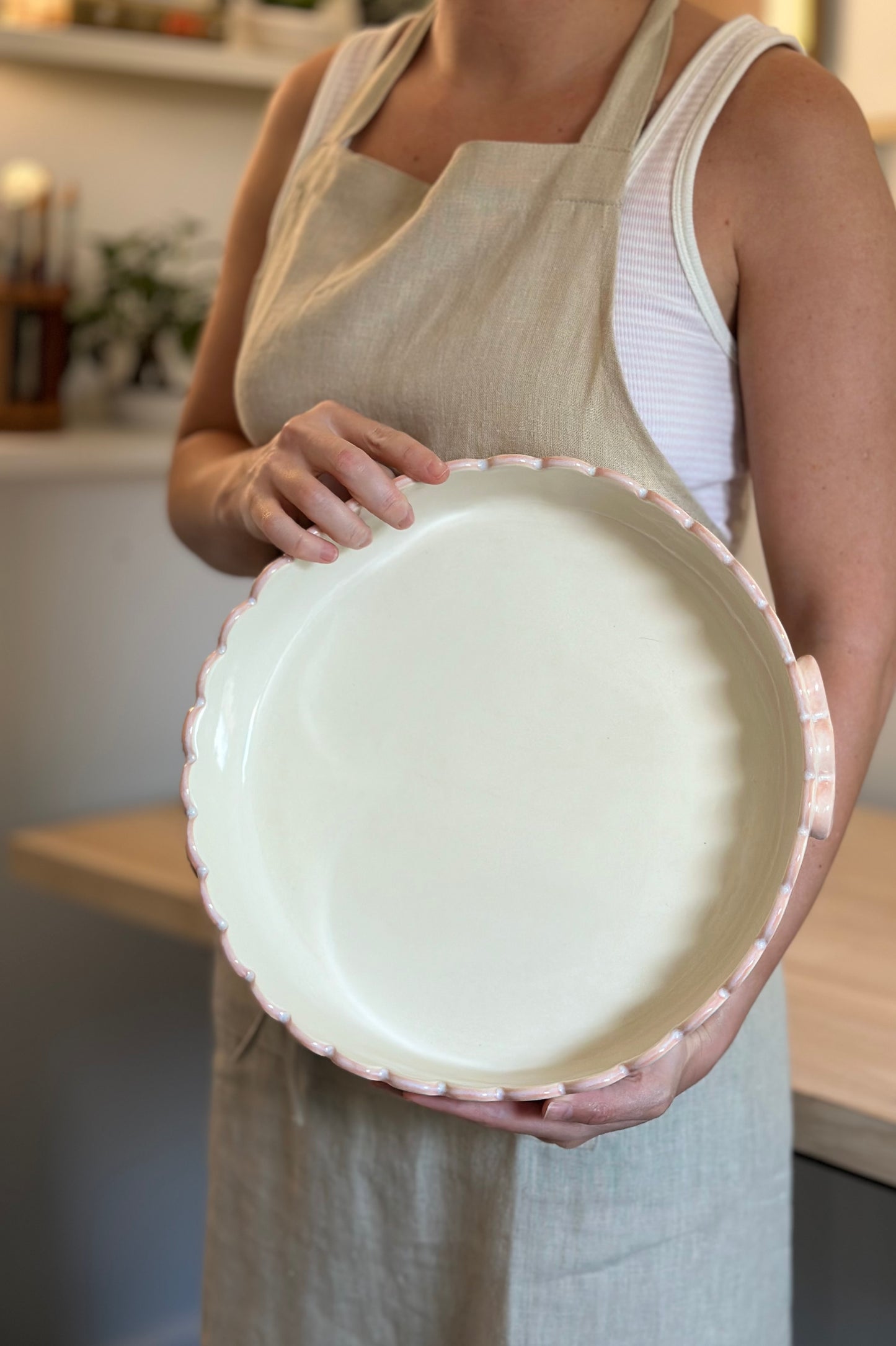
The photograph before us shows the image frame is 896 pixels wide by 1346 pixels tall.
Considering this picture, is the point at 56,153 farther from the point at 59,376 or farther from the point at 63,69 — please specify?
the point at 59,376

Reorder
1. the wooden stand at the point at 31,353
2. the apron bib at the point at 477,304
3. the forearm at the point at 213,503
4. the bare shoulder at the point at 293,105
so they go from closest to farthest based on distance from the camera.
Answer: the apron bib at the point at 477,304 < the forearm at the point at 213,503 < the bare shoulder at the point at 293,105 < the wooden stand at the point at 31,353

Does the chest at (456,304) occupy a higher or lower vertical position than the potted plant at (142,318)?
higher

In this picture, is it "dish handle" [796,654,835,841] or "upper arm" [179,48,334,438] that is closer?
"dish handle" [796,654,835,841]

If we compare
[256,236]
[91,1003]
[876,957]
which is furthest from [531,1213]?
[91,1003]

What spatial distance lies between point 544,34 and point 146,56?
41.9 inches

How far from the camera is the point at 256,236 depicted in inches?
36.9

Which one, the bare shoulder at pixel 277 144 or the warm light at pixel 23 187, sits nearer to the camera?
the bare shoulder at pixel 277 144

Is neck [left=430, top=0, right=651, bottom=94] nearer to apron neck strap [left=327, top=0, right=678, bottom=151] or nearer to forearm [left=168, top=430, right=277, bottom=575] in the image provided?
apron neck strap [left=327, top=0, right=678, bottom=151]

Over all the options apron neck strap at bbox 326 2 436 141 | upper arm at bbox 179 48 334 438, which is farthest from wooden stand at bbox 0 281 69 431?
apron neck strap at bbox 326 2 436 141

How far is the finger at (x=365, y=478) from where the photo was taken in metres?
0.62

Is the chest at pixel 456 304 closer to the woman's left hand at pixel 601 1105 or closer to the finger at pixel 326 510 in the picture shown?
the finger at pixel 326 510

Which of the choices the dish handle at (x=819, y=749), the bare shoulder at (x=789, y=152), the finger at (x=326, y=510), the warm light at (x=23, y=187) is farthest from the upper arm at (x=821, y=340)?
the warm light at (x=23, y=187)

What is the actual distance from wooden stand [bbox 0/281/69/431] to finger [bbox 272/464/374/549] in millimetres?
1103

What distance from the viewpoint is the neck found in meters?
0.76
